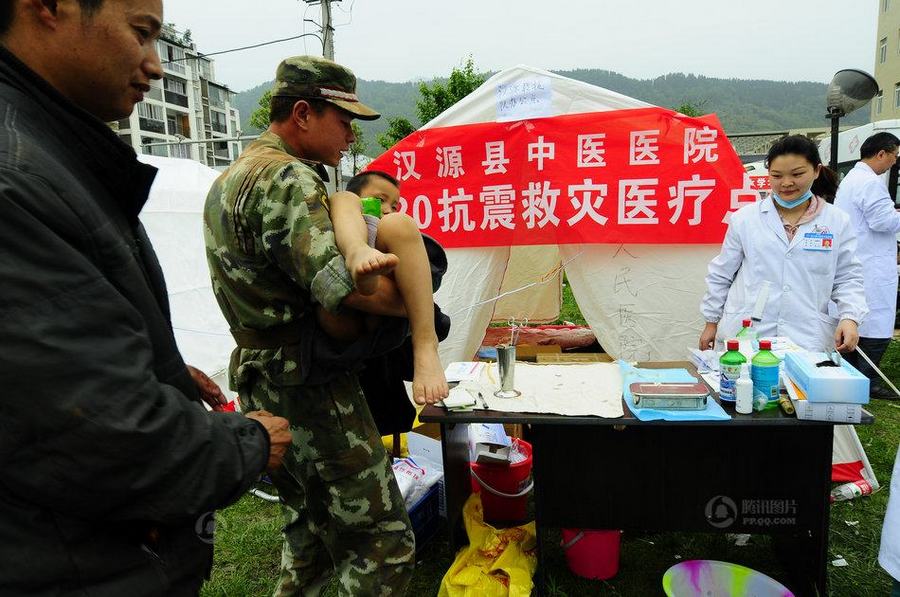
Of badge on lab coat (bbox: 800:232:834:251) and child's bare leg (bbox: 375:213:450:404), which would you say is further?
badge on lab coat (bbox: 800:232:834:251)

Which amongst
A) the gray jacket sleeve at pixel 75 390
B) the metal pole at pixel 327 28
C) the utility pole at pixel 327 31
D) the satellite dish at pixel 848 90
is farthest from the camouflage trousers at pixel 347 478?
the metal pole at pixel 327 28

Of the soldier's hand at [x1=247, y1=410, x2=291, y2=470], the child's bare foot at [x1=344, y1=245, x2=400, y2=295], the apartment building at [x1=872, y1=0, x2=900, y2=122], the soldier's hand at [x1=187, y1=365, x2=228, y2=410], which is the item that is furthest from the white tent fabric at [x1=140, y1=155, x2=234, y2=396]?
the apartment building at [x1=872, y1=0, x2=900, y2=122]

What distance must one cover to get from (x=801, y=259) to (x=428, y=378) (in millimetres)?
2102

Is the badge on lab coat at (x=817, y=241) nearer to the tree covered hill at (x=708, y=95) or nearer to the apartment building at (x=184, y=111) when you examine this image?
the apartment building at (x=184, y=111)

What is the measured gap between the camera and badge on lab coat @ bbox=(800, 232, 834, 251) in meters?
2.69

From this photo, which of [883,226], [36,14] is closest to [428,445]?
[36,14]

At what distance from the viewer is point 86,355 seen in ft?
2.48

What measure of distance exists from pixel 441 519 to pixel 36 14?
2.73 meters

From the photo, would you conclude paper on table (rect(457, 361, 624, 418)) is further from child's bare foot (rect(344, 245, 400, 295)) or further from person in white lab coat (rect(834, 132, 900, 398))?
person in white lab coat (rect(834, 132, 900, 398))

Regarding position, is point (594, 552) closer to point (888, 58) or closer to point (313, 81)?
point (313, 81)

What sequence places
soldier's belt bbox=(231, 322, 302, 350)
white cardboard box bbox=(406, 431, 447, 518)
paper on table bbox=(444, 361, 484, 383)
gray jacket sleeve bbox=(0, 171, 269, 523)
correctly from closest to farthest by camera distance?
gray jacket sleeve bbox=(0, 171, 269, 523), soldier's belt bbox=(231, 322, 302, 350), paper on table bbox=(444, 361, 484, 383), white cardboard box bbox=(406, 431, 447, 518)
